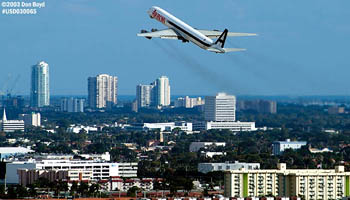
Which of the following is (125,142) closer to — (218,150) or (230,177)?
(218,150)

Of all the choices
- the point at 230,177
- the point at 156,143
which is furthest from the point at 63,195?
the point at 156,143

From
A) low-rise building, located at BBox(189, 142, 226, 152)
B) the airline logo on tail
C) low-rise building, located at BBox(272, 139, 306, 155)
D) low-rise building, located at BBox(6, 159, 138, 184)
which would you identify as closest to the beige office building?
the airline logo on tail

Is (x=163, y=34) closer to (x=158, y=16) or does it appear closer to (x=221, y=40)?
(x=221, y=40)

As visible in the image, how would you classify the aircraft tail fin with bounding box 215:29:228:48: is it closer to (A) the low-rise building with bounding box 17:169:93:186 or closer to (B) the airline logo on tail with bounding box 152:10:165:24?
(B) the airline logo on tail with bounding box 152:10:165:24

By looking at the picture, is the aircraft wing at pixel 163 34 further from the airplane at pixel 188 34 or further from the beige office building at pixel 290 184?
the beige office building at pixel 290 184

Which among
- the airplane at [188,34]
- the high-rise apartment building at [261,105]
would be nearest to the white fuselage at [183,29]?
the airplane at [188,34]

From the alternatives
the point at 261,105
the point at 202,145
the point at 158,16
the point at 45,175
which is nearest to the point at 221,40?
the point at 158,16
